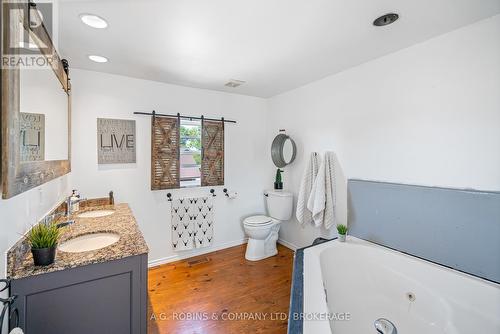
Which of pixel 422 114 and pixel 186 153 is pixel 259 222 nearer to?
pixel 186 153

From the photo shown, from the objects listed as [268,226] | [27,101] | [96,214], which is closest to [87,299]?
[27,101]

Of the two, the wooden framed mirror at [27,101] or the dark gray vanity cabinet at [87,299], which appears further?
the dark gray vanity cabinet at [87,299]

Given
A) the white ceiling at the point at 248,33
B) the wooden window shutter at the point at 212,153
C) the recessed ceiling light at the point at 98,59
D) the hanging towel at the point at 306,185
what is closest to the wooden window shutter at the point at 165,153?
→ the wooden window shutter at the point at 212,153

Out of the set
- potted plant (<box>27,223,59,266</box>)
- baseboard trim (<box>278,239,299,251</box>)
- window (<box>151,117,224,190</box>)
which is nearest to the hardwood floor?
baseboard trim (<box>278,239,299,251</box>)

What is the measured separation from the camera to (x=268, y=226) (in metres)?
2.92

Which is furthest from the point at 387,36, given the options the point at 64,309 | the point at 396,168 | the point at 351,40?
the point at 64,309

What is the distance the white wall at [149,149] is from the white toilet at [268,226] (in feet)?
1.30

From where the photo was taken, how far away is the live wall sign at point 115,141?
2412 millimetres

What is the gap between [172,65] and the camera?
7.31ft

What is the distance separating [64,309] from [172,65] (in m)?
2.08

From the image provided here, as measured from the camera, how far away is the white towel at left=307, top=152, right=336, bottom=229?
242 centimetres

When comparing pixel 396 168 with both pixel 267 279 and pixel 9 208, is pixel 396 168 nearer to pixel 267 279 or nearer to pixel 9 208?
pixel 267 279

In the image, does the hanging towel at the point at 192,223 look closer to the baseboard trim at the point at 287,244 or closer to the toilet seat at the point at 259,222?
the toilet seat at the point at 259,222

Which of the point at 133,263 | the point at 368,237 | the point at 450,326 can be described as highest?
the point at 133,263
